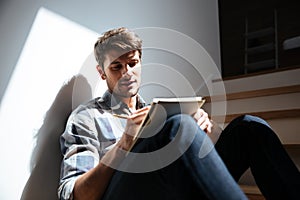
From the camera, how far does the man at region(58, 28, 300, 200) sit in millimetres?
692

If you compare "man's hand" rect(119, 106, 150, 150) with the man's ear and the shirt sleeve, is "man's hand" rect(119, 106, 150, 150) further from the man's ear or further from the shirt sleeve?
the man's ear

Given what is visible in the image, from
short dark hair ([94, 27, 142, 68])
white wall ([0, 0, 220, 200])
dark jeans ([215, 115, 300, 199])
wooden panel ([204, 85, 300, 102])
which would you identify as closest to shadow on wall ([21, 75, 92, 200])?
white wall ([0, 0, 220, 200])

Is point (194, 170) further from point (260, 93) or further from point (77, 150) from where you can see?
point (260, 93)

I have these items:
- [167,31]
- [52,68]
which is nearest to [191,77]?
[167,31]

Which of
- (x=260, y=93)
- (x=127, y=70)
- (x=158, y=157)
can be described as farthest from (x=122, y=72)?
(x=260, y=93)

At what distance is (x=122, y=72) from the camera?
1.06 m

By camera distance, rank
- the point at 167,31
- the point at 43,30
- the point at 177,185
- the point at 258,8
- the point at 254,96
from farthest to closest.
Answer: the point at 258,8, the point at 167,31, the point at 254,96, the point at 43,30, the point at 177,185

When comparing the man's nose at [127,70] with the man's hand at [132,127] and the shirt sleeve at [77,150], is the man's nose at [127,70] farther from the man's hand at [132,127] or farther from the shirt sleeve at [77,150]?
the man's hand at [132,127]

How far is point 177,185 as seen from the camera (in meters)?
0.74

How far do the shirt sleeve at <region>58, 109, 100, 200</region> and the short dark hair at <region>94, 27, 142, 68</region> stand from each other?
24 cm

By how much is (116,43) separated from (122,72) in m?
0.10

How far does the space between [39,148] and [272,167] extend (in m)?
0.70

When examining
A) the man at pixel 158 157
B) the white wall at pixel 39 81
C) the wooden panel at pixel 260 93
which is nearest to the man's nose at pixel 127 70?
the man at pixel 158 157

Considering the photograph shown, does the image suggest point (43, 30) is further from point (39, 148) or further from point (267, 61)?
point (267, 61)
